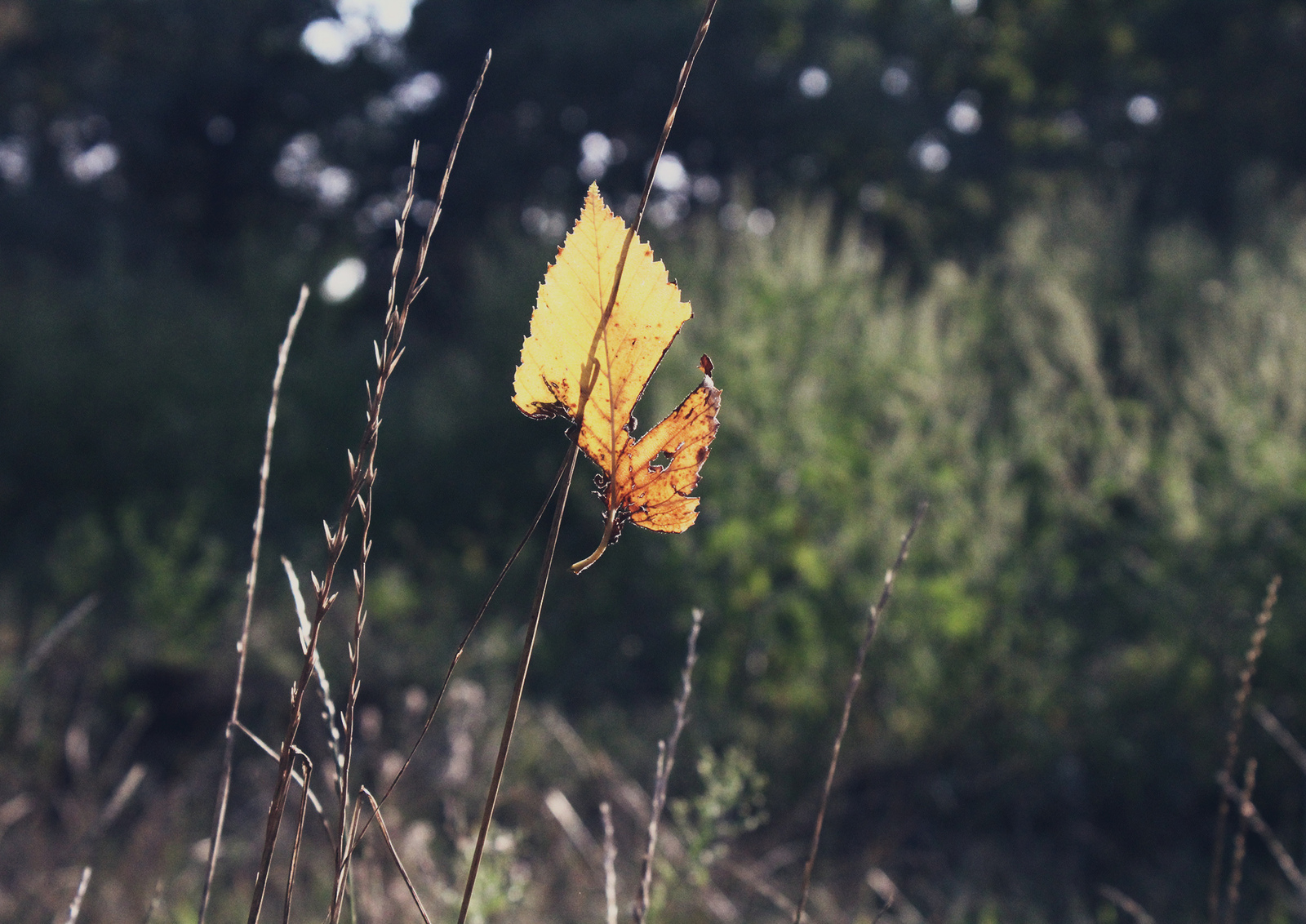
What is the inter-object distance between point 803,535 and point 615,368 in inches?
115

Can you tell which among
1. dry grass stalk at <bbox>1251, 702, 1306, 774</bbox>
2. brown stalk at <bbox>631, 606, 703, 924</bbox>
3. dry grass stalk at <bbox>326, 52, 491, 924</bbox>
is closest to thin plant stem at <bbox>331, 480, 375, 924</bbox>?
dry grass stalk at <bbox>326, 52, 491, 924</bbox>

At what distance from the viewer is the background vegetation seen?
8.60ft

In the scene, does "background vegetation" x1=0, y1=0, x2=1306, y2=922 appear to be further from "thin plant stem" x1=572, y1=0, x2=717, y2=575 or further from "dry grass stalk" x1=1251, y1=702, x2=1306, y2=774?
"dry grass stalk" x1=1251, y1=702, x2=1306, y2=774

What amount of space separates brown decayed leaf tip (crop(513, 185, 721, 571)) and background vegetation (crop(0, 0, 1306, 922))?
0.24 m

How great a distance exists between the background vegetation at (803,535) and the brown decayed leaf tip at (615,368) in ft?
0.78

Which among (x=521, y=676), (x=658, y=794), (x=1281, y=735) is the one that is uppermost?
(x=521, y=676)

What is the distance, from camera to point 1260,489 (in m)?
2.73

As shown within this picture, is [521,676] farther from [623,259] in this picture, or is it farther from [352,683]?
[623,259]

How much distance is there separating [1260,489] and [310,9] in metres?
12.8

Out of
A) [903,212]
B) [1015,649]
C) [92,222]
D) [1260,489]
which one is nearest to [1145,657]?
[1015,649]

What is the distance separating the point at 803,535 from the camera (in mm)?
3283

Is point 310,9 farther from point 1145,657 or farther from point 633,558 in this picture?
point 1145,657

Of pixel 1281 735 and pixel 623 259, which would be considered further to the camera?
pixel 1281 735

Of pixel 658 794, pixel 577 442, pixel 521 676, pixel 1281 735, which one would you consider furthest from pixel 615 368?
pixel 1281 735
